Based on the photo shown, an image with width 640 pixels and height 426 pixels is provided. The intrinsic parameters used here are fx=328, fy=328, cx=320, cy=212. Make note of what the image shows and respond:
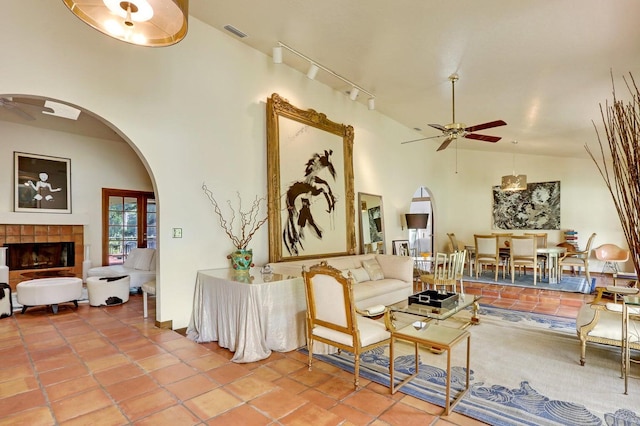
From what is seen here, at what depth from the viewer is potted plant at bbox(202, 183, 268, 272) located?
3.99 m

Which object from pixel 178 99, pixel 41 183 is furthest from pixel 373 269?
pixel 41 183

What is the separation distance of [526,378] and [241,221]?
3.57m

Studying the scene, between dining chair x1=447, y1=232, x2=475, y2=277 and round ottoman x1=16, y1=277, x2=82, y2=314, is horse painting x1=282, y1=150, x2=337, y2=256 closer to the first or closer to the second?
round ottoman x1=16, y1=277, x2=82, y2=314

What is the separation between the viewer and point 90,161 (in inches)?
267

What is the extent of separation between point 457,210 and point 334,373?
8304mm

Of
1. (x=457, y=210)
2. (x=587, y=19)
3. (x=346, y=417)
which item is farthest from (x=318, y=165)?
(x=457, y=210)

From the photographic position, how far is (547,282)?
277 inches

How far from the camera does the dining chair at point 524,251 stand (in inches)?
271

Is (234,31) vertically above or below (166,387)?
above

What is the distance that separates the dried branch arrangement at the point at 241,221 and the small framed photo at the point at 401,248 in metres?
3.79

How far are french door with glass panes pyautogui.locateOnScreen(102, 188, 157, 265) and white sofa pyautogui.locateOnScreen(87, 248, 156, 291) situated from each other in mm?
771

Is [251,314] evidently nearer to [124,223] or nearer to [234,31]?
[234,31]

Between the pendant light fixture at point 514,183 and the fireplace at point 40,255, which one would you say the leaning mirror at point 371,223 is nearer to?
the pendant light fixture at point 514,183

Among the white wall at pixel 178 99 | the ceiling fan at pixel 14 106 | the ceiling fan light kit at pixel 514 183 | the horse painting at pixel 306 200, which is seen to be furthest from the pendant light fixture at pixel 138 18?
the ceiling fan light kit at pixel 514 183
